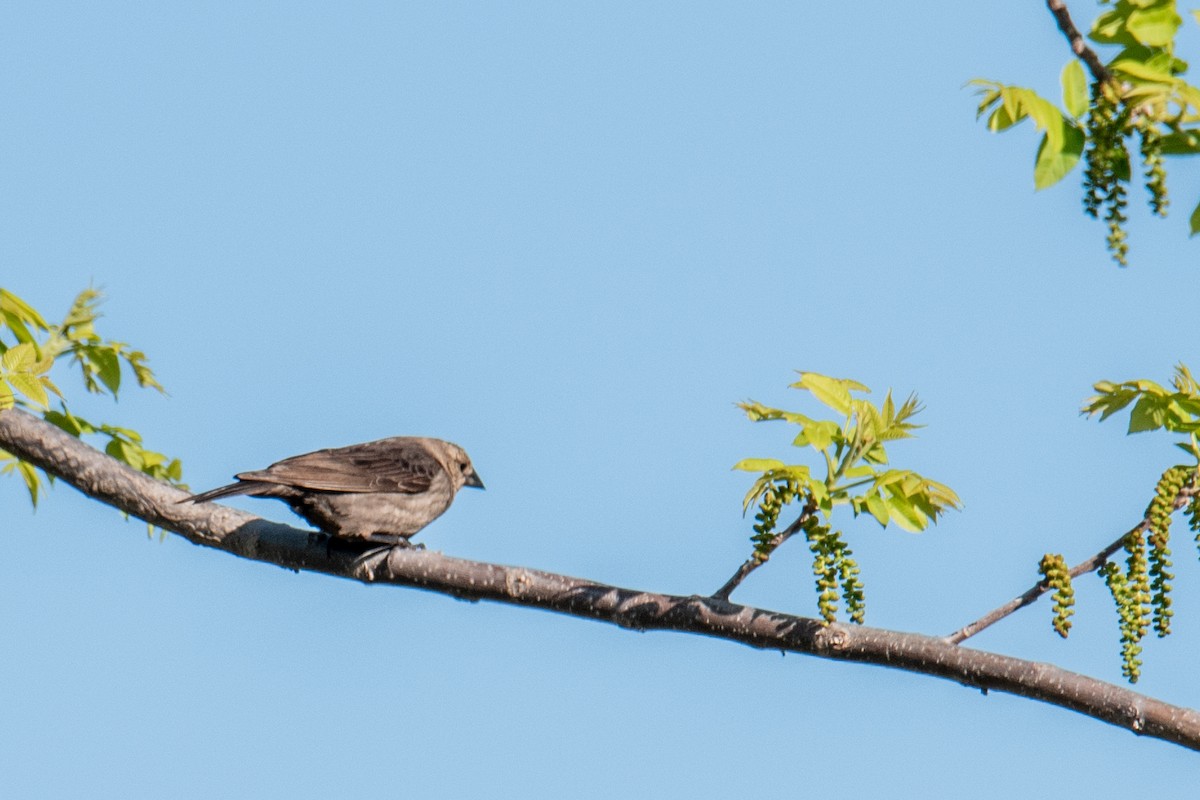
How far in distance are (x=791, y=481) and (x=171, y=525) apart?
9.96 ft

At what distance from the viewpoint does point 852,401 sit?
16.4 feet

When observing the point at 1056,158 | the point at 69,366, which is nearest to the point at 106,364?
the point at 69,366

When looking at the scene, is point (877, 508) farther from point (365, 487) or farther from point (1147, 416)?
point (365, 487)

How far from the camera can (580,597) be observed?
5238 mm

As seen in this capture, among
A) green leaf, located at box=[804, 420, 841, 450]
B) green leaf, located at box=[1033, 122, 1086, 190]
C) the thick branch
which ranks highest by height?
green leaf, located at box=[1033, 122, 1086, 190]

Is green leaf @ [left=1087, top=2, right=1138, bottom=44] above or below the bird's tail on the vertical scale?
above

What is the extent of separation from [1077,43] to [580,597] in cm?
261

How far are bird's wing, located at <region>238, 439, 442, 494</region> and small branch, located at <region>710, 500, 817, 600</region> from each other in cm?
389

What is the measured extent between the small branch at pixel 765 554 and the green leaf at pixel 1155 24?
5.76ft

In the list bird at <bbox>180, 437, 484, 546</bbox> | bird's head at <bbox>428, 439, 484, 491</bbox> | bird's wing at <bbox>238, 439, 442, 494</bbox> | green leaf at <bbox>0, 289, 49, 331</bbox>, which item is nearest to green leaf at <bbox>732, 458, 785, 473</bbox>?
bird at <bbox>180, 437, 484, 546</bbox>

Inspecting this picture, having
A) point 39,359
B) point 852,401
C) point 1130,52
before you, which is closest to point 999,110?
point 1130,52

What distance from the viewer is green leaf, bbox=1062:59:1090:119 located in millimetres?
3926

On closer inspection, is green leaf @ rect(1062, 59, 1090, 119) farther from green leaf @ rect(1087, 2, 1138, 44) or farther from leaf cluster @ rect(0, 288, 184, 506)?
leaf cluster @ rect(0, 288, 184, 506)

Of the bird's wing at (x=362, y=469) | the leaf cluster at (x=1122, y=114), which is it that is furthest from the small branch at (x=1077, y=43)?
the bird's wing at (x=362, y=469)
